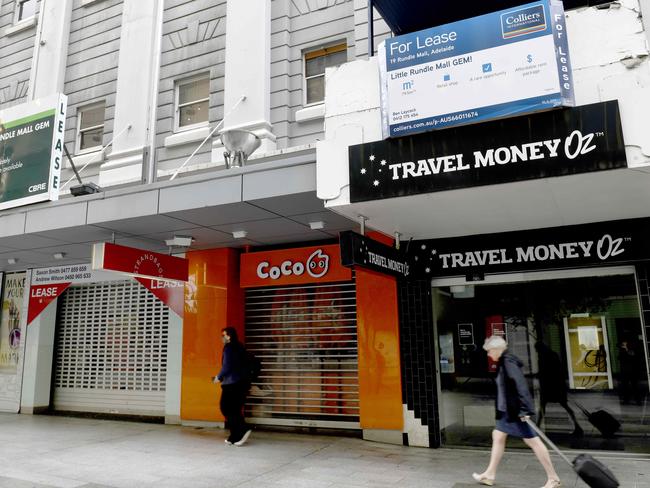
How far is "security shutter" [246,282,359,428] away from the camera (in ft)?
30.5

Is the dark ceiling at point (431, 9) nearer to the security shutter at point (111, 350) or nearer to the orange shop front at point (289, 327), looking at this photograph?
the orange shop front at point (289, 327)

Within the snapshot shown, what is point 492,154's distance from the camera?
5.53m

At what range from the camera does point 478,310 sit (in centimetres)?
810

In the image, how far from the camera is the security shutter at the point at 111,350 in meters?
11.1

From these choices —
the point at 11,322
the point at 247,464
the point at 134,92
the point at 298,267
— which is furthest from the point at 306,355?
the point at 11,322

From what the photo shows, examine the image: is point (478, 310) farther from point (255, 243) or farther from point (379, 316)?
point (255, 243)

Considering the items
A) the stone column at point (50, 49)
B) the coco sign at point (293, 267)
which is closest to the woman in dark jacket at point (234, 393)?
the coco sign at point (293, 267)

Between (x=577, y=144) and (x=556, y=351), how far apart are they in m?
3.57

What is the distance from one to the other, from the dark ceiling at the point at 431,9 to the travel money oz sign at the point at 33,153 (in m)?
5.47

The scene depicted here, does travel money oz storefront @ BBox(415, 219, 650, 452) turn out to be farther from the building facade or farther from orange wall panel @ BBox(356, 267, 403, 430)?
orange wall panel @ BBox(356, 267, 403, 430)

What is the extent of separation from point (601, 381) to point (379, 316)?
318 centimetres

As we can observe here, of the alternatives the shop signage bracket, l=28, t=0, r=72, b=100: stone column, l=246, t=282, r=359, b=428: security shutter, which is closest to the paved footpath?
l=246, t=282, r=359, b=428: security shutter

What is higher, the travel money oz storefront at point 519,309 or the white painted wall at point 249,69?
the white painted wall at point 249,69

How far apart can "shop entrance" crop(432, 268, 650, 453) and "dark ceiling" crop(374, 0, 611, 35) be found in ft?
12.0
